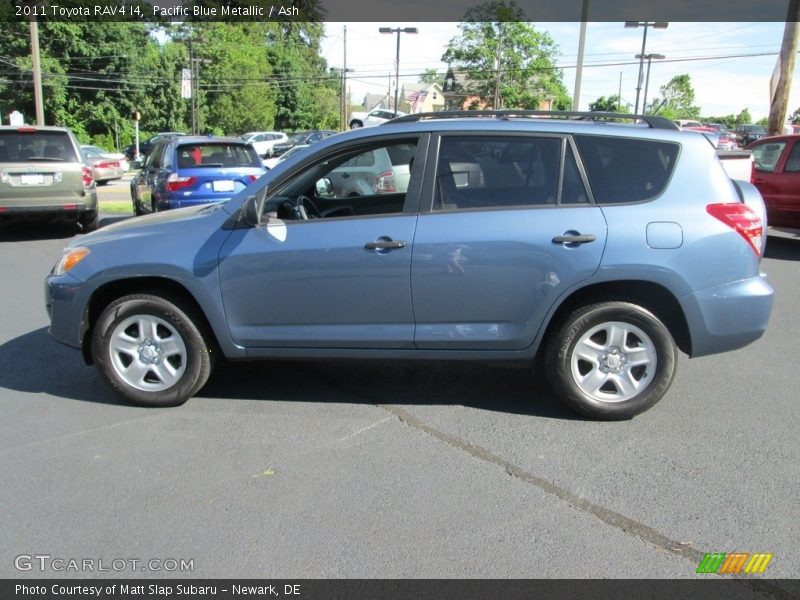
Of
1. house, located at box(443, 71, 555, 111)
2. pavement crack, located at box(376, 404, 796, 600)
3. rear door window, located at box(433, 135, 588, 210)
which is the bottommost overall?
pavement crack, located at box(376, 404, 796, 600)

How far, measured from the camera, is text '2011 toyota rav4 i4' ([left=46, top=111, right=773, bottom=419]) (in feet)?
13.4

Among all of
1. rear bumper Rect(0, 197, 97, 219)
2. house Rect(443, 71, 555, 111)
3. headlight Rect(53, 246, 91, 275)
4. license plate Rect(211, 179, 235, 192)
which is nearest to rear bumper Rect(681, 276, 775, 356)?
headlight Rect(53, 246, 91, 275)

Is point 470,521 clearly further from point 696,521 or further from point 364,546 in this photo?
point 696,521

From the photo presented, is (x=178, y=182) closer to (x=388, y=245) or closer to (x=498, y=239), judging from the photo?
(x=388, y=245)

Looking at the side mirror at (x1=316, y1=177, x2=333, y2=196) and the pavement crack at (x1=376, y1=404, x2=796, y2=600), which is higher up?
the side mirror at (x1=316, y1=177, x2=333, y2=196)

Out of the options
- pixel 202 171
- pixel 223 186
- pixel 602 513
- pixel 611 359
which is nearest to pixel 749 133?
pixel 223 186

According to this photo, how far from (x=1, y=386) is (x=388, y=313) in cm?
285

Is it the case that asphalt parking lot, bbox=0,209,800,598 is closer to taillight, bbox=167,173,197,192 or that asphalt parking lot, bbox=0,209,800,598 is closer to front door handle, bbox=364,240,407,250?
front door handle, bbox=364,240,407,250

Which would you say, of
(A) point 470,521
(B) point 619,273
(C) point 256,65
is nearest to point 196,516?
(A) point 470,521

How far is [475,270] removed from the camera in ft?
13.5

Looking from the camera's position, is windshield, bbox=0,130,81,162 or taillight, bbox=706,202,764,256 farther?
windshield, bbox=0,130,81,162

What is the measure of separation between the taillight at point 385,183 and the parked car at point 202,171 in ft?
14.8

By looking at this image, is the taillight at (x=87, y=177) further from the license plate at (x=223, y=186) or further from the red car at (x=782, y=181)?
the red car at (x=782, y=181)

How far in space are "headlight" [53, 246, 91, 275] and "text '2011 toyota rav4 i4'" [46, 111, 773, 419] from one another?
0.7 inches
